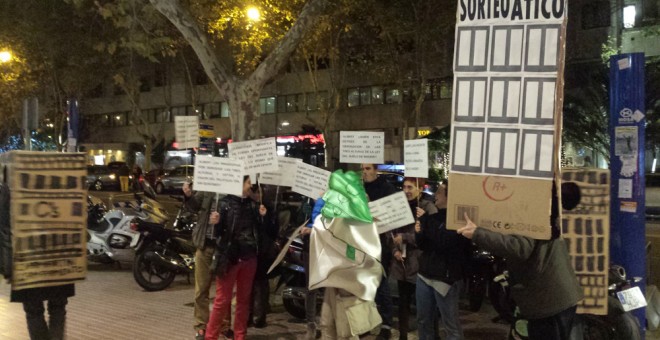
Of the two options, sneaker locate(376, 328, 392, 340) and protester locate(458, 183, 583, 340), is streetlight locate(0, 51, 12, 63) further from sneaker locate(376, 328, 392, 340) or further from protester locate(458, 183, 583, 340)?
protester locate(458, 183, 583, 340)

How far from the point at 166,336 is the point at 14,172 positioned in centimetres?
273

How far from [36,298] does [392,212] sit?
3290mm

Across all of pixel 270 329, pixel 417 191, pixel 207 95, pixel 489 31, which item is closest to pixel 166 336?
pixel 270 329

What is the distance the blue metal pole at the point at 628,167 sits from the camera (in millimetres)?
6219

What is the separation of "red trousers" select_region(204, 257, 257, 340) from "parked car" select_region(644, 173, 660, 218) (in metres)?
17.8

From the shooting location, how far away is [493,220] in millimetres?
4211

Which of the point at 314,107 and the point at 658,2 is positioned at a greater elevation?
the point at 658,2

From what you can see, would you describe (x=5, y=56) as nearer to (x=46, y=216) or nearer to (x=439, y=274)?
(x=46, y=216)

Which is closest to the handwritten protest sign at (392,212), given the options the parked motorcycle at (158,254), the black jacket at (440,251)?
the black jacket at (440,251)

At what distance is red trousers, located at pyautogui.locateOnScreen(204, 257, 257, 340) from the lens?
640 centimetres

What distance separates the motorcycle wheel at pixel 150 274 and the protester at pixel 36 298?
Result: 12.1ft

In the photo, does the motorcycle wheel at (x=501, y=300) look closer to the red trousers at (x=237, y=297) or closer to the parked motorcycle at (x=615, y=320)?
the parked motorcycle at (x=615, y=320)

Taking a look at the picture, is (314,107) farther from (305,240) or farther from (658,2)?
(305,240)

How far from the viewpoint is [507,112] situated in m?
4.31
